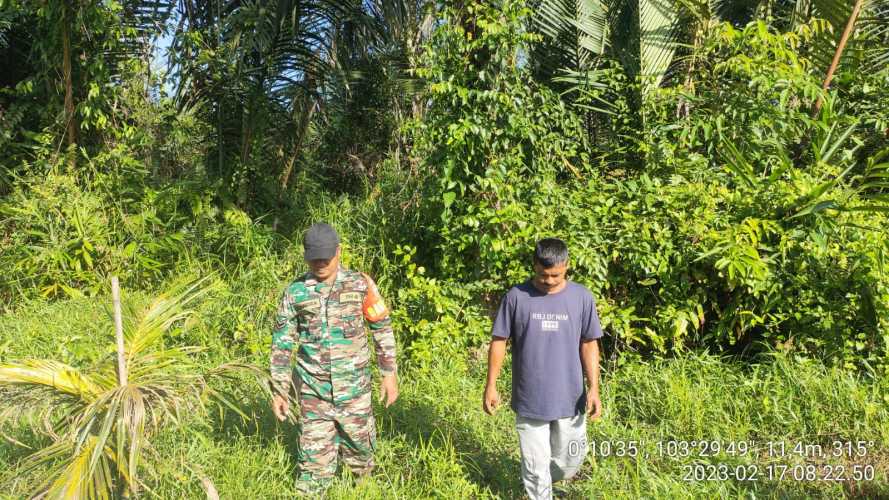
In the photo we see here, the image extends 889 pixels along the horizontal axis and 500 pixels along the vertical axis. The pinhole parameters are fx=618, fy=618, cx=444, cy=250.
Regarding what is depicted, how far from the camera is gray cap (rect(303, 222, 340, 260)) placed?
295cm

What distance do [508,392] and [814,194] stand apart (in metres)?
2.36

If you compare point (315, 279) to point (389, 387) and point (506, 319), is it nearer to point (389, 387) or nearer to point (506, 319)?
point (389, 387)

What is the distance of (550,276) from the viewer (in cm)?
273

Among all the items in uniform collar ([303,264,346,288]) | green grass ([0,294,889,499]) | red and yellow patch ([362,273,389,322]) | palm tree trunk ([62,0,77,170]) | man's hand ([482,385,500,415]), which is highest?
palm tree trunk ([62,0,77,170])

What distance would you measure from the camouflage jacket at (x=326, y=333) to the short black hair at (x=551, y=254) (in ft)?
3.07

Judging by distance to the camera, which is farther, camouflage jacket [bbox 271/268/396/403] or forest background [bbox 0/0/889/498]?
forest background [bbox 0/0/889/498]

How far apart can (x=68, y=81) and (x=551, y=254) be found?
6208 millimetres

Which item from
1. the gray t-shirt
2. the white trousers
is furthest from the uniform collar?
the white trousers

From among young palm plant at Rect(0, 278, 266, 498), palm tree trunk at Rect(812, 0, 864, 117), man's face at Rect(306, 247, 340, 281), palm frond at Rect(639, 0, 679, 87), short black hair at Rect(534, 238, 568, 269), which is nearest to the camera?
young palm plant at Rect(0, 278, 266, 498)

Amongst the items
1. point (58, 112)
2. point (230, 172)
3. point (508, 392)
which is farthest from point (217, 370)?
point (58, 112)

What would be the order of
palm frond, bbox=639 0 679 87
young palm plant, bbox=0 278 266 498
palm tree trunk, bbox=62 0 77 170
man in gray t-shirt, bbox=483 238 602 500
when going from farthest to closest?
palm tree trunk, bbox=62 0 77 170
palm frond, bbox=639 0 679 87
man in gray t-shirt, bbox=483 238 602 500
young palm plant, bbox=0 278 266 498

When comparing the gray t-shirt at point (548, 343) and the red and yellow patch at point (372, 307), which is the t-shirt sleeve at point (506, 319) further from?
the red and yellow patch at point (372, 307)

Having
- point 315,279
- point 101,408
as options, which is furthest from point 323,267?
point 101,408

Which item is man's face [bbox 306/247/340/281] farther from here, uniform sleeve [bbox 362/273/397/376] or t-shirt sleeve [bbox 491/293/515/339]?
t-shirt sleeve [bbox 491/293/515/339]
